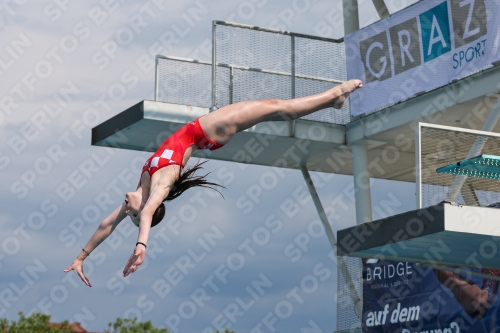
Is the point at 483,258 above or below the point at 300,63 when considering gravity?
below

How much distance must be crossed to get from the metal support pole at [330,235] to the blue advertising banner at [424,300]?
0.29 metres

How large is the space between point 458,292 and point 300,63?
18.4 feet

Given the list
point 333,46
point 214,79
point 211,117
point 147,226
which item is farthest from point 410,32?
point 147,226

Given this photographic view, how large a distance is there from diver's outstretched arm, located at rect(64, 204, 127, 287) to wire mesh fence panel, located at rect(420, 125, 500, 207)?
5.60 metres

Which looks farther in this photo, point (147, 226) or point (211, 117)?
point (211, 117)

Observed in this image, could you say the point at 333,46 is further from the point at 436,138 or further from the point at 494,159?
the point at 494,159

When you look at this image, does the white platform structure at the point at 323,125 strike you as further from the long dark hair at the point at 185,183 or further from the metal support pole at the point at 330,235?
the long dark hair at the point at 185,183

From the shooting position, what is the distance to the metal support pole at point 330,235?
56.4 ft

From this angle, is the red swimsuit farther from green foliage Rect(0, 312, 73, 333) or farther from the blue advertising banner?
green foliage Rect(0, 312, 73, 333)

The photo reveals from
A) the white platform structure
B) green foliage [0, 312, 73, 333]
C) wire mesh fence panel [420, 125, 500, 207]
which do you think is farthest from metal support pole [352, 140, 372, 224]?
green foliage [0, 312, 73, 333]

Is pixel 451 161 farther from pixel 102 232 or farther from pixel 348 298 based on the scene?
pixel 102 232

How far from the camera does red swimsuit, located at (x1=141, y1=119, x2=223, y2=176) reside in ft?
28.8

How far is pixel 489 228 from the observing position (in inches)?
493

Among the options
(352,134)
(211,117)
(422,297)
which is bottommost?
(422,297)
